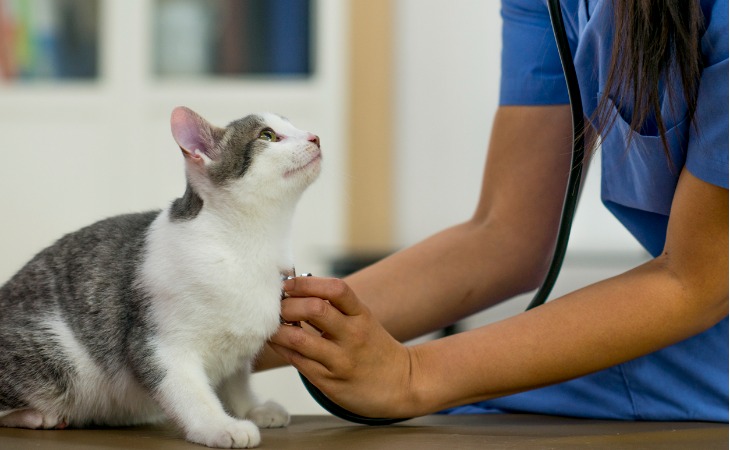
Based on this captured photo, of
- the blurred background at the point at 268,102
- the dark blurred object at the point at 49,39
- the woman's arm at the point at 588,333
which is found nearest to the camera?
the woman's arm at the point at 588,333

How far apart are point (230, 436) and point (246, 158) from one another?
30 centimetres

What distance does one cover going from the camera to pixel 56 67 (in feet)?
10.3

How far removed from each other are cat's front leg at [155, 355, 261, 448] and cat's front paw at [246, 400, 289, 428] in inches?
3.7

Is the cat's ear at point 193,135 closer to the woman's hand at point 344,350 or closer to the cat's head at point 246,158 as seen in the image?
the cat's head at point 246,158

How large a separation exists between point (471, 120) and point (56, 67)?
4.83 feet

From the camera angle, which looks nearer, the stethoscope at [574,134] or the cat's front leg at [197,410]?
the cat's front leg at [197,410]

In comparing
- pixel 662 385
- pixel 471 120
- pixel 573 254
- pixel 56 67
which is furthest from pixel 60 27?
pixel 662 385

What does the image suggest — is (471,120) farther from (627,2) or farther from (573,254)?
(627,2)

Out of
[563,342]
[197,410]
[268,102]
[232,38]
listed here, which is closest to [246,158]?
[197,410]

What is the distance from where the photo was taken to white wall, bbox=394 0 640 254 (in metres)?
3.13

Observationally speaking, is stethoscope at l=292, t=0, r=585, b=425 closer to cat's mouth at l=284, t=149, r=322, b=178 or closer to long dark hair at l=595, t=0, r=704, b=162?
long dark hair at l=595, t=0, r=704, b=162

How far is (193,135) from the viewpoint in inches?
36.3

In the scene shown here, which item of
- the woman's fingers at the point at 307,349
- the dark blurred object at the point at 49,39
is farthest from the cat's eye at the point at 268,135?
the dark blurred object at the point at 49,39

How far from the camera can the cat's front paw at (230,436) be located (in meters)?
0.78
